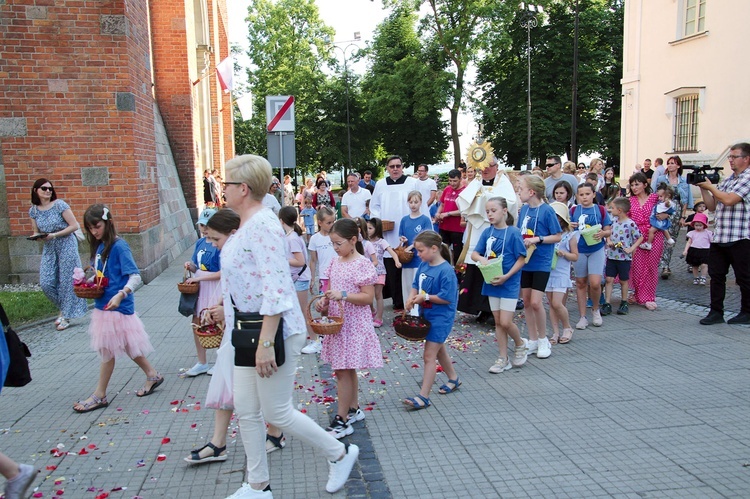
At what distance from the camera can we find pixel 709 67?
19812 millimetres

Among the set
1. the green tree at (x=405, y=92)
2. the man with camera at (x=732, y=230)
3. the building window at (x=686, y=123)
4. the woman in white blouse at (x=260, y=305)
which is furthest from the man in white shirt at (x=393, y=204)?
the green tree at (x=405, y=92)

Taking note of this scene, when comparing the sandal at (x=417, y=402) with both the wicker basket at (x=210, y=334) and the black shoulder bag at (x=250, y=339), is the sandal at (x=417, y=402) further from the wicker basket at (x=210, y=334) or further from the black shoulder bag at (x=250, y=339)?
the black shoulder bag at (x=250, y=339)

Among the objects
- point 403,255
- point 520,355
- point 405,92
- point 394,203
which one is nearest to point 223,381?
point 520,355

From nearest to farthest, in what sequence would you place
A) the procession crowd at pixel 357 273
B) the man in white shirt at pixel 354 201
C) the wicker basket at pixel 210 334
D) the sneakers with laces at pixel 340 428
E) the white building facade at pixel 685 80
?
the procession crowd at pixel 357 273, the sneakers with laces at pixel 340 428, the wicker basket at pixel 210 334, the man in white shirt at pixel 354 201, the white building facade at pixel 685 80

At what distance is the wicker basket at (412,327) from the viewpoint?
4949 mm

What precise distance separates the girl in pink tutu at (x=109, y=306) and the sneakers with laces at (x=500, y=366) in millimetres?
3149

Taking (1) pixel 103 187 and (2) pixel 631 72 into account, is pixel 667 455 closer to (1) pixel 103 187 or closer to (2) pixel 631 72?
(1) pixel 103 187

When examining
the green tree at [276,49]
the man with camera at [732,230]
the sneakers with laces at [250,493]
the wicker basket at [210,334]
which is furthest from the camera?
the green tree at [276,49]

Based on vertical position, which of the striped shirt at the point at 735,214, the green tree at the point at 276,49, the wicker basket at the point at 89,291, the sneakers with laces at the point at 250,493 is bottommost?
the sneakers with laces at the point at 250,493

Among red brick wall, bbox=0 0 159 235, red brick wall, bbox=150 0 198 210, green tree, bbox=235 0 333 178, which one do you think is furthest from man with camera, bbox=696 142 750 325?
green tree, bbox=235 0 333 178

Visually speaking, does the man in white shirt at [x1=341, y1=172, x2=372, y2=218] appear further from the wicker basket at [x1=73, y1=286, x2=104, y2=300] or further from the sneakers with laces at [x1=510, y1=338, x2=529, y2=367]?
→ the wicker basket at [x1=73, y1=286, x2=104, y2=300]

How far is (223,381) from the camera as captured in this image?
13.5ft

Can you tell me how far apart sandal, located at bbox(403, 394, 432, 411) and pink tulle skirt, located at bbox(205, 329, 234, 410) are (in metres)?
1.51

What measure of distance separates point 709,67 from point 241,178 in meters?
20.4
